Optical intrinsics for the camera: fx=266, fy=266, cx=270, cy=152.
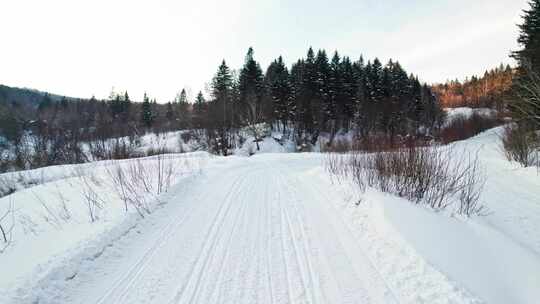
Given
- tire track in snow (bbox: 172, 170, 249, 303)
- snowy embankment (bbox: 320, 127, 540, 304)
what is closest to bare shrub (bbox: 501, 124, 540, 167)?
snowy embankment (bbox: 320, 127, 540, 304)

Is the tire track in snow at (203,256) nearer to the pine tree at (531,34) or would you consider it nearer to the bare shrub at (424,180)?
A: the bare shrub at (424,180)

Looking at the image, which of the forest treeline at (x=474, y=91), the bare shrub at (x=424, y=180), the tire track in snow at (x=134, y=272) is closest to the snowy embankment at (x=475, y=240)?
the bare shrub at (x=424, y=180)

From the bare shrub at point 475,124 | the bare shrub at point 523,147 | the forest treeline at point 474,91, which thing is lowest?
the bare shrub at point 523,147

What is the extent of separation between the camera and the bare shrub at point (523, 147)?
41.4 ft

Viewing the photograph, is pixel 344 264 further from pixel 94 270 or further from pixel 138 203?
pixel 138 203

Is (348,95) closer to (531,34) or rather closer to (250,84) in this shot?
(250,84)

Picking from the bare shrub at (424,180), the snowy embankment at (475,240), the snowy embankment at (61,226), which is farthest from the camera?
the bare shrub at (424,180)

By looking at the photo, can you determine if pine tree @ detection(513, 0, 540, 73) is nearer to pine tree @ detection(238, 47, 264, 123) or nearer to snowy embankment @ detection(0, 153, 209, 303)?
snowy embankment @ detection(0, 153, 209, 303)

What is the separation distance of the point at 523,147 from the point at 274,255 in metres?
15.1

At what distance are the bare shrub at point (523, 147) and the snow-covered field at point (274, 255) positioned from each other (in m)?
8.28

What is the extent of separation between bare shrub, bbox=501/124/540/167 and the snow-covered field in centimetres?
828

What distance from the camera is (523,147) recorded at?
41.9ft

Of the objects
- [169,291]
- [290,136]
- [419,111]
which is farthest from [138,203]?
[419,111]

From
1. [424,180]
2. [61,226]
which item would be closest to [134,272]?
[61,226]
